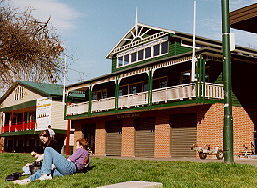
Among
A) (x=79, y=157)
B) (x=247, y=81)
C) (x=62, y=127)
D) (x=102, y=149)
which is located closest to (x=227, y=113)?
(x=79, y=157)

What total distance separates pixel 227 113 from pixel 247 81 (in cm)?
1497

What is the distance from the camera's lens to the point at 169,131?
83.5 ft

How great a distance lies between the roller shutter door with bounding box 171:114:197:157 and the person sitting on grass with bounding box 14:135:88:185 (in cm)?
1429

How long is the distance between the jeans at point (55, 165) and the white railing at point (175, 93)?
1361 cm

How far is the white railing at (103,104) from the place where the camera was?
3019 centimetres

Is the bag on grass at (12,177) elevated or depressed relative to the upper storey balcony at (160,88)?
depressed

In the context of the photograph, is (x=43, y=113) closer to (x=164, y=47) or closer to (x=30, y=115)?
(x=30, y=115)

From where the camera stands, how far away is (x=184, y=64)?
2548cm

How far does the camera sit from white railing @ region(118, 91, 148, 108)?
87.4 ft

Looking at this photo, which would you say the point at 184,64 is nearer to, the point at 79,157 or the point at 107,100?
the point at 107,100

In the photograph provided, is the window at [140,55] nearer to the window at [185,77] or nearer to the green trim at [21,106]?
the window at [185,77]

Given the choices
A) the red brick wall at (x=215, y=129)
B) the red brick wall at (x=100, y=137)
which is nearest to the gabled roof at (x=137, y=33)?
the red brick wall at (x=100, y=137)

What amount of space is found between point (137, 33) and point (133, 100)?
322 inches

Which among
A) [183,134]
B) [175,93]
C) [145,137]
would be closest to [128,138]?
[145,137]
